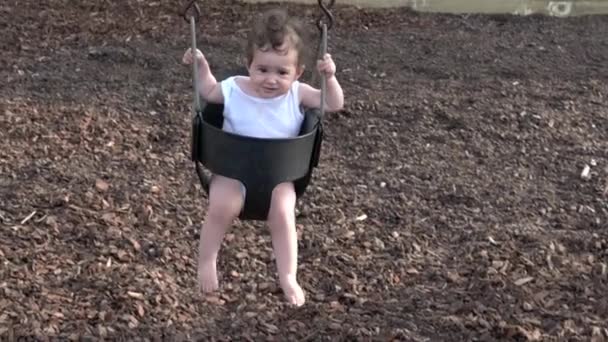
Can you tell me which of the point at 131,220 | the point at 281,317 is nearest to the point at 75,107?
the point at 131,220

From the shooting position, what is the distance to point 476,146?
5211mm

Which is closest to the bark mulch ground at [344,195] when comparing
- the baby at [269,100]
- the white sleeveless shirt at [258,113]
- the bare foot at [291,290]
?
the bare foot at [291,290]

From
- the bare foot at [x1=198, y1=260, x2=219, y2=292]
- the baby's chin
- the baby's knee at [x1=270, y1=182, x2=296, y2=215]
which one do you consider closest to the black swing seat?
the baby's knee at [x1=270, y1=182, x2=296, y2=215]

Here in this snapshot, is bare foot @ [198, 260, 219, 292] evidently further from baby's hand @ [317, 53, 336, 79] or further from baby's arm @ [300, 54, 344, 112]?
baby's hand @ [317, 53, 336, 79]

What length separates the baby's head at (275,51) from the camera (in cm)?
287

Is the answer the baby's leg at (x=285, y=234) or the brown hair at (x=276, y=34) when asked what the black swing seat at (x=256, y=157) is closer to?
the baby's leg at (x=285, y=234)

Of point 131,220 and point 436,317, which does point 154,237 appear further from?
point 436,317

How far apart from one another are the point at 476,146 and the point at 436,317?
2.10m

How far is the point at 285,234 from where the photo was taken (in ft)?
10.1

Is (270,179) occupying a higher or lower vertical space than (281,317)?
higher

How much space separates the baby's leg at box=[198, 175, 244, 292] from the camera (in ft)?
9.75

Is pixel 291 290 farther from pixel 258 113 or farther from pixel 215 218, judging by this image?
pixel 258 113

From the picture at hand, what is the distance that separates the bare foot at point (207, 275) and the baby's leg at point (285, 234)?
8.6 inches

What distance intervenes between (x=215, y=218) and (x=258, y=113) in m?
0.35
